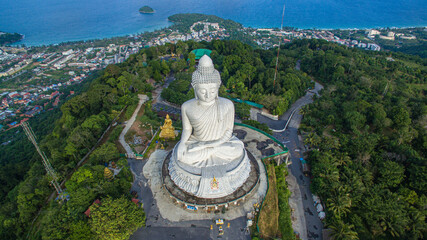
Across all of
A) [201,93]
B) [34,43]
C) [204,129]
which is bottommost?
[34,43]

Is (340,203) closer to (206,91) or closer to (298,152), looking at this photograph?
(298,152)

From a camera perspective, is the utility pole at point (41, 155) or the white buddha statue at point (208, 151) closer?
the utility pole at point (41, 155)

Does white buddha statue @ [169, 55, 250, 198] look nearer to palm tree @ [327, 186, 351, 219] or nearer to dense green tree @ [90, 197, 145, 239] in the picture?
dense green tree @ [90, 197, 145, 239]

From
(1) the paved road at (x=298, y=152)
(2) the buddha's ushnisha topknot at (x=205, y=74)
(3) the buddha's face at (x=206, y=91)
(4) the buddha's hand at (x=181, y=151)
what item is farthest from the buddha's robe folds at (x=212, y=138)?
(1) the paved road at (x=298, y=152)

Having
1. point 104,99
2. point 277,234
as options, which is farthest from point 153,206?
point 104,99

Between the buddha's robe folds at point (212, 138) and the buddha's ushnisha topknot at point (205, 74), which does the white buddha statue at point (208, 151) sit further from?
the buddha's ushnisha topknot at point (205, 74)

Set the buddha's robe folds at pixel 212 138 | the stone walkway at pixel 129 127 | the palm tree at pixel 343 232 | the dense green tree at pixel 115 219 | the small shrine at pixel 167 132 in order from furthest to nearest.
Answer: the small shrine at pixel 167 132 < the stone walkway at pixel 129 127 < the buddha's robe folds at pixel 212 138 < the palm tree at pixel 343 232 < the dense green tree at pixel 115 219

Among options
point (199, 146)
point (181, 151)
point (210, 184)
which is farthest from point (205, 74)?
point (210, 184)

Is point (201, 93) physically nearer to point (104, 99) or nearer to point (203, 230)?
point (203, 230)
